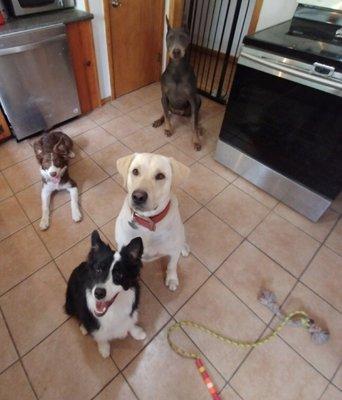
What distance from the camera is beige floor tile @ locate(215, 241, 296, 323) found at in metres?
1.52

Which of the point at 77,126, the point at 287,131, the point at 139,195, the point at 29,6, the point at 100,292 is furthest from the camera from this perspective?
the point at 77,126

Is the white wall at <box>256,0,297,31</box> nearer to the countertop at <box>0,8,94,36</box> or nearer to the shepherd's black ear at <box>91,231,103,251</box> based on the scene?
the countertop at <box>0,8,94,36</box>

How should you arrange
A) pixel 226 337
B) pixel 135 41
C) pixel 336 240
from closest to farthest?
pixel 226 337
pixel 336 240
pixel 135 41

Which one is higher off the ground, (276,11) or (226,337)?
(276,11)

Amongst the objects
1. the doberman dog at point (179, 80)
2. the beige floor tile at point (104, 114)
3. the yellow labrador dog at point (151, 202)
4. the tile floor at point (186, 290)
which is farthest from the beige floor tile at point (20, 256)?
the doberman dog at point (179, 80)

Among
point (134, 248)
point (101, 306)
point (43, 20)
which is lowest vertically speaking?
point (101, 306)

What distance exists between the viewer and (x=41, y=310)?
140 centimetres

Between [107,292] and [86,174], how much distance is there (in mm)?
1471

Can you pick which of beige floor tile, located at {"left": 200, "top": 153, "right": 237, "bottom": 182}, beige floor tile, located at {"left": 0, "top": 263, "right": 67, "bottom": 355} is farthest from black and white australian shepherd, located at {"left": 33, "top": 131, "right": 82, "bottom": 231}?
beige floor tile, located at {"left": 200, "top": 153, "right": 237, "bottom": 182}

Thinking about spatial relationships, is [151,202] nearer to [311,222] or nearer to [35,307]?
[35,307]

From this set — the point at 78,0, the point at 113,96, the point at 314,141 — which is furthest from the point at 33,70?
the point at 314,141

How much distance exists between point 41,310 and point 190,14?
3.50m

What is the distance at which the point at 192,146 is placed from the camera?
2.55 metres

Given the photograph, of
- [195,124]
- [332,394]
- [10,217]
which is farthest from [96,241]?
[195,124]
